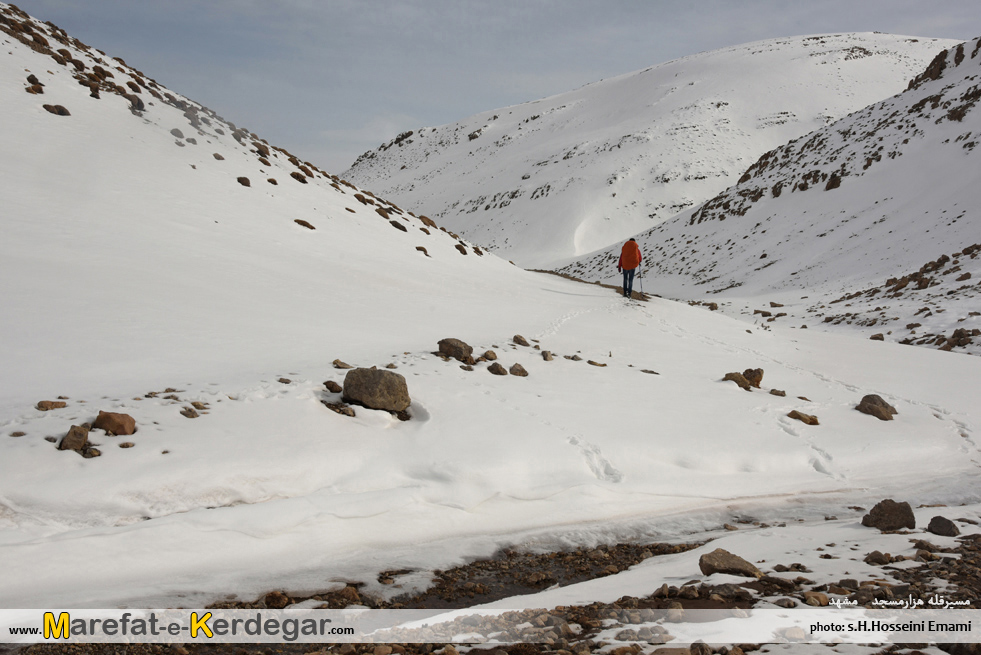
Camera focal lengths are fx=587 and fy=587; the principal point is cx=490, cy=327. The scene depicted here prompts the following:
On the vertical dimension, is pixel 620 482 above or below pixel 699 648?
above

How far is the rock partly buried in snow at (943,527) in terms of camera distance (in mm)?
4051

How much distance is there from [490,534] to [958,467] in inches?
208

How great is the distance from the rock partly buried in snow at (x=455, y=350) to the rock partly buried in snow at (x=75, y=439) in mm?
4093

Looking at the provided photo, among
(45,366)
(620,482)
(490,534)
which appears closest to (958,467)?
(620,482)

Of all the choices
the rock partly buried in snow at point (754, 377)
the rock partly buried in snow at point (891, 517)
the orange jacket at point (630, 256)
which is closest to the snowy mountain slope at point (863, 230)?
the orange jacket at point (630, 256)

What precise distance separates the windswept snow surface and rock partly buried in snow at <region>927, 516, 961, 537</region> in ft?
3.96

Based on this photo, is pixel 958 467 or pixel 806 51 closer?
pixel 958 467

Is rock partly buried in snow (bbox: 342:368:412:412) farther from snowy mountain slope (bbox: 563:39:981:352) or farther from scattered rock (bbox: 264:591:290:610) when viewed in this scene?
snowy mountain slope (bbox: 563:39:981:352)

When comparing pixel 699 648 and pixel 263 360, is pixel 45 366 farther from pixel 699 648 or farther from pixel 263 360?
pixel 699 648

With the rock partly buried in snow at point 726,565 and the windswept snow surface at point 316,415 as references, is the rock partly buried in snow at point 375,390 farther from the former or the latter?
the rock partly buried in snow at point 726,565

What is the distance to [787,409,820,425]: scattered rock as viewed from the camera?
730 centimetres

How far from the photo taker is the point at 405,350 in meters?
7.75

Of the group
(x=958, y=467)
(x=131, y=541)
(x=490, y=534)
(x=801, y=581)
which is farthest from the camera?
(x=958, y=467)

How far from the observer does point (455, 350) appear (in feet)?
24.9
